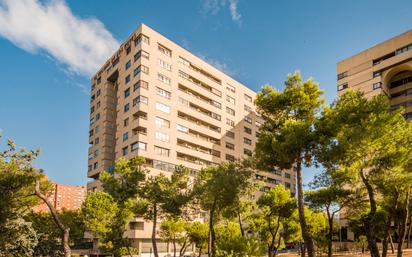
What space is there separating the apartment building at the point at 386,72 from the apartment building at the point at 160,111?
25.3 metres

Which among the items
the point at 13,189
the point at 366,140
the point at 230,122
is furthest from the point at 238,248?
the point at 230,122

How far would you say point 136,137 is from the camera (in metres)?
55.8

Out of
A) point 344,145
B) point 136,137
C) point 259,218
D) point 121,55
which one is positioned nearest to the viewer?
point 344,145

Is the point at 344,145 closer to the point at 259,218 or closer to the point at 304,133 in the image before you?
the point at 304,133

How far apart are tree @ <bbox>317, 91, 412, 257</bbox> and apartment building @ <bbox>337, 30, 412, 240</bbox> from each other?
144 feet

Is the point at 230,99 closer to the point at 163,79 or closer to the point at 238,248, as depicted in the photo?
the point at 163,79

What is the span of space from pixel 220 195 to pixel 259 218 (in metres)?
11.9

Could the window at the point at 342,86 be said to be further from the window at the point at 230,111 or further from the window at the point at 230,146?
the window at the point at 230,146

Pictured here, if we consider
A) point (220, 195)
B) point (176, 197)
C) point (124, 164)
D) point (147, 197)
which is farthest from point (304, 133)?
point (124, 164)

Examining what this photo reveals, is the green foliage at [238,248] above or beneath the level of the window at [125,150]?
beneath

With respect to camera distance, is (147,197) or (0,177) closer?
(0,177)

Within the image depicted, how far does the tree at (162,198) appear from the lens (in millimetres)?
30875

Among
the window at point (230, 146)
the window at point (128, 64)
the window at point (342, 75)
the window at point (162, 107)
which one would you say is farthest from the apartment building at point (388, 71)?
the window at point (128, 64)

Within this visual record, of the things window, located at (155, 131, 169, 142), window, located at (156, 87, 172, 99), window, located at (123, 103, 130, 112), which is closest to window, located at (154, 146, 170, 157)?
window, located at (155, 131, 169, 142)
